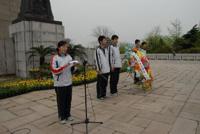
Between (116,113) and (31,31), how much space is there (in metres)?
6.33

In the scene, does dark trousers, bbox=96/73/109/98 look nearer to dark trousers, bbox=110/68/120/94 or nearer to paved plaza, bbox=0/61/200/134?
paved plaza, bbox=0/61/200/134

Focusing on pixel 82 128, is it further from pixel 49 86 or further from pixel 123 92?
pixel 49 86

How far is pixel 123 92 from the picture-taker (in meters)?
5.72

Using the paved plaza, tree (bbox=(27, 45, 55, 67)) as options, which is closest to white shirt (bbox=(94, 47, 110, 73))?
the paved plaza

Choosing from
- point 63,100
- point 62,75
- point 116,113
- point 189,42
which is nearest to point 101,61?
point 116,113

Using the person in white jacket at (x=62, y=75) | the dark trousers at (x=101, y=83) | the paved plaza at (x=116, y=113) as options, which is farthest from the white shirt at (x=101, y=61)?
the person in white jacket at (x=62, y=75)

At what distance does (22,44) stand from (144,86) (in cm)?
607

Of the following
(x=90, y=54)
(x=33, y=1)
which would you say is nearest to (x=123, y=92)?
(x=33, y=1)

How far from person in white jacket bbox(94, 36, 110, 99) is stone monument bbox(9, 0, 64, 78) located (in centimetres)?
482

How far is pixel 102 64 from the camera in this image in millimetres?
4691

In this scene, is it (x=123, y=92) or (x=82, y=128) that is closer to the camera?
(x=82, y=128)

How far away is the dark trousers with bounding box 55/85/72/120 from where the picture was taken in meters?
3.28

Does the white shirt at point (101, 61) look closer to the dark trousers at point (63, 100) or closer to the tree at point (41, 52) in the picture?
the dark trousers at point (63, 100)

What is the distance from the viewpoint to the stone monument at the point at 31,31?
8336 mm
